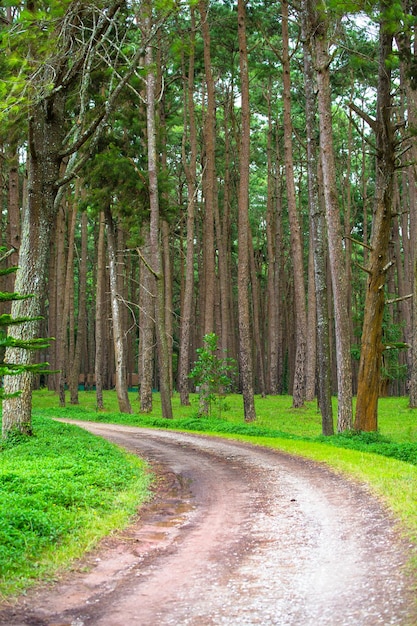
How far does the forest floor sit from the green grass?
0.87 ft

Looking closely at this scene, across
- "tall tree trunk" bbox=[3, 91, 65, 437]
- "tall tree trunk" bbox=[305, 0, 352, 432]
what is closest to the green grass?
"tall tree trunk" bbox=[3, 91, 65, 437]

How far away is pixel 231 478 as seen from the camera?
1133cm

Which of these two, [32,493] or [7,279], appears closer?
[32,493]

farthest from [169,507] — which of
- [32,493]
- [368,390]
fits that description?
[368,390]

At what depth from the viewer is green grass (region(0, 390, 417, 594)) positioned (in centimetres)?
679

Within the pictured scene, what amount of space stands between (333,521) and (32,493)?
3.77m

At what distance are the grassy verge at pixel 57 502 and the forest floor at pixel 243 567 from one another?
0.80 ft

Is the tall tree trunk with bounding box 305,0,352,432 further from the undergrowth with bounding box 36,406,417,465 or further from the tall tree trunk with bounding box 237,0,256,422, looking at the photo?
the tall tree trunk with bounding box 237,0,256,422

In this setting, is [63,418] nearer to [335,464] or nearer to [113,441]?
[113,441]

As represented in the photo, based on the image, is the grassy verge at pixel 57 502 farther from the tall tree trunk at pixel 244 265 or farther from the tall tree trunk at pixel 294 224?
the tall tree trunk at pixel 294 224

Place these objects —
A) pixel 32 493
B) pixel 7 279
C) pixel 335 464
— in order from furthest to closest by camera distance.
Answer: pixel 7 279, pixel 335 464, pixel 32 493

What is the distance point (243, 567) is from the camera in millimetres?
6285

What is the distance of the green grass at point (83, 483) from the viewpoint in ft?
22.3

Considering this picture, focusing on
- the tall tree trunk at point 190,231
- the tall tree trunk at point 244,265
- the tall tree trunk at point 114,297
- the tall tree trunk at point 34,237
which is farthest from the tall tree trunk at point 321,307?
the tall tree trunk at point 190,231
